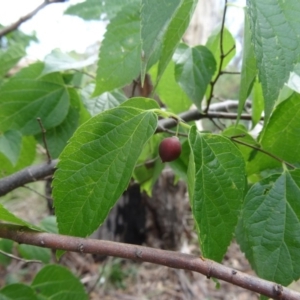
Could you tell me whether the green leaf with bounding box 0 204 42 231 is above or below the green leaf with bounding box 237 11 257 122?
below

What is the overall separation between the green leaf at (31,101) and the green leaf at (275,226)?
40 centimetres

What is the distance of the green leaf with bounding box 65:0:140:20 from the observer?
0.71 m

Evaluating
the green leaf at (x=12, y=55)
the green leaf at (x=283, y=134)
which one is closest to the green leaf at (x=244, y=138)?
the green leaf at (x=283, y=134)

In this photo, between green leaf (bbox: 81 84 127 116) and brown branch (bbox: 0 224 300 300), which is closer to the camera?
brown branch (bbox: 0 224 300 300)

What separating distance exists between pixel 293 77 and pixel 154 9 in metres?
0.25

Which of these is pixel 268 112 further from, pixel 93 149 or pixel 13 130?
pixel 13 130

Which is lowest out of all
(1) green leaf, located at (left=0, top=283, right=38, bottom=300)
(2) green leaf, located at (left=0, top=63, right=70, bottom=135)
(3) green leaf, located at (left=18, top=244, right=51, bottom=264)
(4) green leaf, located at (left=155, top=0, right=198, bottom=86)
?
(3) green leaf, located at (left=18, top=244, right=51, bottom=264)

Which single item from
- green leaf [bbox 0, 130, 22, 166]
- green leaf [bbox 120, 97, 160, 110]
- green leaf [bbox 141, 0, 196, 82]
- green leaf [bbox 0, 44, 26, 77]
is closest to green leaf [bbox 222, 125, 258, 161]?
green leaf [bbox 120, 97, 160, 110]

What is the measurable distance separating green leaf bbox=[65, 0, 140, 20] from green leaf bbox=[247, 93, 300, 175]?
0.35 metres

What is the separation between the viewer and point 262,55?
365 mm

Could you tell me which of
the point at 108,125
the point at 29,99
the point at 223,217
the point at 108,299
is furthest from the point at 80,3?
the point at 108,299

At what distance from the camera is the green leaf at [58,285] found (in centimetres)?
67

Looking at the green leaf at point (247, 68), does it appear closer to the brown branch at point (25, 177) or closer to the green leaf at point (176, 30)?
the green leaf at point (176, 30)

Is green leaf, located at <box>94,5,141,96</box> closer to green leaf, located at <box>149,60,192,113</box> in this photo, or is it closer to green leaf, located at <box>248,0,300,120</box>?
green leaf, located at <box>149,60,192,113</box>
